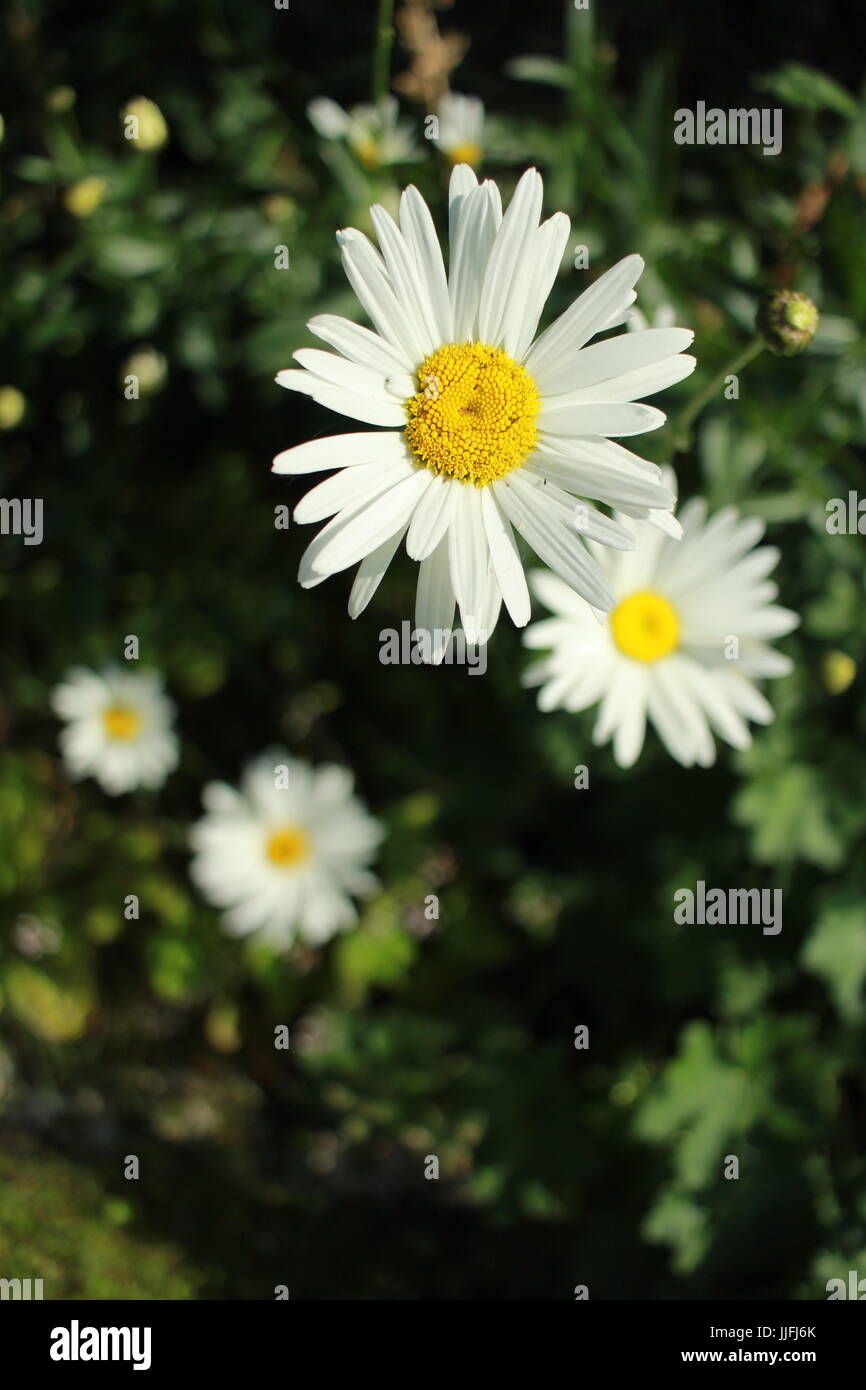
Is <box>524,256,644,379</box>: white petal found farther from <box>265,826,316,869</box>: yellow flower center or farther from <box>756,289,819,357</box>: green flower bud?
<box>265,826,316,869</box>: yellow flower center

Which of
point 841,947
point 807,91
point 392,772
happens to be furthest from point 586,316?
point 392,772

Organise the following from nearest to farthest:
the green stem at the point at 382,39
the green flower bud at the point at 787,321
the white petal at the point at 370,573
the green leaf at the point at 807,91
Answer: the white petal at the point at 370,573 < the green flower bud at the point at 787,321 < the green stem at the point at 382,39 < the green leaf at the point at 807,91

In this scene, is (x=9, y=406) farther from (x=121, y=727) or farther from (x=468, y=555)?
(x=468, y=555)

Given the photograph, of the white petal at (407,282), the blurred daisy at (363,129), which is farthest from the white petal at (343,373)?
the blurred daisy at (363,129)

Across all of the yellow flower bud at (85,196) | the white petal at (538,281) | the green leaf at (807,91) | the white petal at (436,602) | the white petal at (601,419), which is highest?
the green leaf at (807,91)

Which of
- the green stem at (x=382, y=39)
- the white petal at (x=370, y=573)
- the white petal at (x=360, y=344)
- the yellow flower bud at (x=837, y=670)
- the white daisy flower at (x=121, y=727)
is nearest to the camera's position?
the white petal at (x=360, y=344)

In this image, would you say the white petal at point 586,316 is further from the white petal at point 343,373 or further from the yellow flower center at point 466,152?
the yellow flower center at point 466,152

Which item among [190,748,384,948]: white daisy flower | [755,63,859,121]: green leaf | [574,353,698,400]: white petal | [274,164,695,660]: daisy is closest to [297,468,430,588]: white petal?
[274,164,695,660]: daisy
